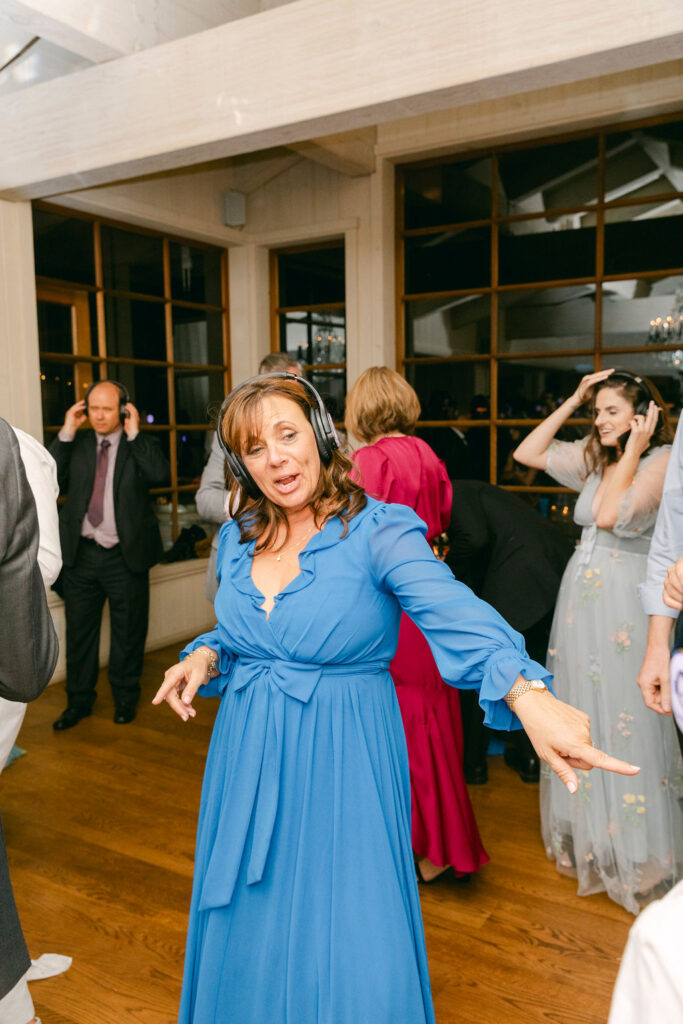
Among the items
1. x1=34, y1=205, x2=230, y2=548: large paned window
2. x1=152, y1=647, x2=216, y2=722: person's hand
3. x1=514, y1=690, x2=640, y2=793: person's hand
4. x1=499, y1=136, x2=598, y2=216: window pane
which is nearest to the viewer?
x1=514, y1=690, x2=640, y2=793: person's hand

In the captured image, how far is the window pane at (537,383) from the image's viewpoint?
185 inches

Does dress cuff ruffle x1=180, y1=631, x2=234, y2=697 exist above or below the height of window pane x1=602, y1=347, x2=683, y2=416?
below

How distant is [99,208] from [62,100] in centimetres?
137

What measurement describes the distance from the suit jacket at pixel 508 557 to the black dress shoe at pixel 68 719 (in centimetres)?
217

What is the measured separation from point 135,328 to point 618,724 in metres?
3.96

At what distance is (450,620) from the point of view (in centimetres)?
125

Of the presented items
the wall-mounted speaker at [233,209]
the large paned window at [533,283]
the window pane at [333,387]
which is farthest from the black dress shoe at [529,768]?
the wall-mounted speaker at [233,209]

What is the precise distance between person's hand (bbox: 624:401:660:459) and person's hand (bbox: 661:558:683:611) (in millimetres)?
1065

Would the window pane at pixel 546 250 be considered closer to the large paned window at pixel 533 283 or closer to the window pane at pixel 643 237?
the large paned window at pixel 533 283

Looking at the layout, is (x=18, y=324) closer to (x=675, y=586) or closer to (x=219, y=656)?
(x=219, y=656)

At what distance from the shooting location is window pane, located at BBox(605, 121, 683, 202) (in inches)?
169

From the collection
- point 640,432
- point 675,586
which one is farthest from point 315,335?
point 675,586

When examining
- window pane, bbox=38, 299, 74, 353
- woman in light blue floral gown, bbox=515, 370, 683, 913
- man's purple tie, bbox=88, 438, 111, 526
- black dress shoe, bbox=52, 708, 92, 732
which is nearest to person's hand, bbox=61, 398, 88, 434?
man's purple tie, bbox=88, 438, 111, 526

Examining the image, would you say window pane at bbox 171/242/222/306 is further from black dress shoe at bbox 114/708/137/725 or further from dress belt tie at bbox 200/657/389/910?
dress belt tie at bbox 200/657/389/910
